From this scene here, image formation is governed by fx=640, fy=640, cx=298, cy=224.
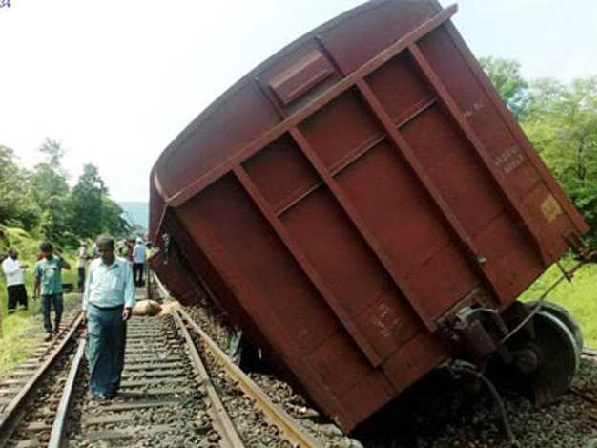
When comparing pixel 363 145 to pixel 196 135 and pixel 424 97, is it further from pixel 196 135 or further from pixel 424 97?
pixel 196 135

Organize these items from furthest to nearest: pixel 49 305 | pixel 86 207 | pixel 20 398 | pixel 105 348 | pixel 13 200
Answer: pixel 86 207, pixel 13 200, pixel 49 305, pixel 105 348, pixel 20 398

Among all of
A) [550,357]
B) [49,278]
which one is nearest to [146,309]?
[49,278]

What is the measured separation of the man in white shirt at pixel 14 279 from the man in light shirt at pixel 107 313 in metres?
7.95

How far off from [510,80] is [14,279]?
47628mm

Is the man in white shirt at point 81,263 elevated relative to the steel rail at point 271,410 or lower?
elevated

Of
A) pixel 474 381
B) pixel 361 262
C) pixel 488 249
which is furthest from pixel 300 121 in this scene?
pixel 474 381

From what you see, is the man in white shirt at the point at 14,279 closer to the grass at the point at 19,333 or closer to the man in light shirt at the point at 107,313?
the grass at the point at 19,333

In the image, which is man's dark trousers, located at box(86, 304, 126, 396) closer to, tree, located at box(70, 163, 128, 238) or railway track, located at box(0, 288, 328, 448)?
railway track, located at box(0, 288, 328, 448)

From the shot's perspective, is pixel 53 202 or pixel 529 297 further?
pixel 53 202

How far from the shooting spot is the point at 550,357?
6230 mm

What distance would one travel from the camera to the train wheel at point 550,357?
6.10 m

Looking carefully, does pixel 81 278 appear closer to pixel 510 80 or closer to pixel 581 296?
pixel 581 296

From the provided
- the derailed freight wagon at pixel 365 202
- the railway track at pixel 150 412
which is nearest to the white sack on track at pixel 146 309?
the railway track at pixel 150 412

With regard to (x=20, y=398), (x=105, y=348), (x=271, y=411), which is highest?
(x=20, y=398)
